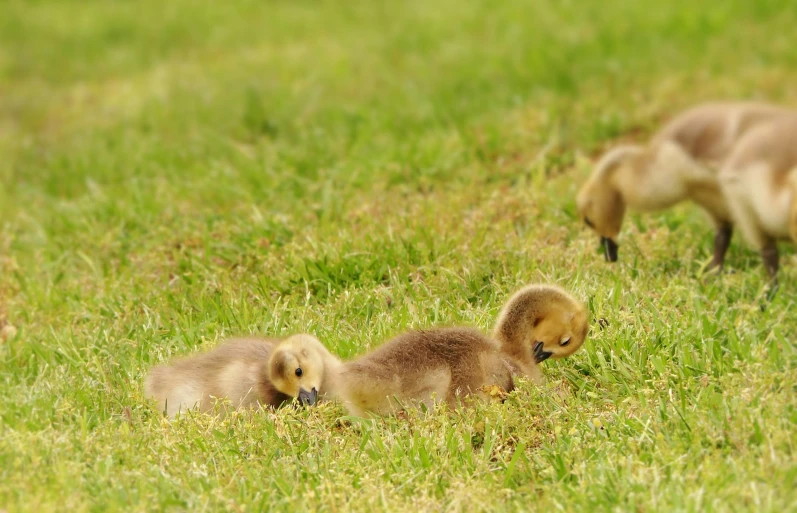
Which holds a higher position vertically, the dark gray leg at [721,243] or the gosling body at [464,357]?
the gosling body at [464,357]

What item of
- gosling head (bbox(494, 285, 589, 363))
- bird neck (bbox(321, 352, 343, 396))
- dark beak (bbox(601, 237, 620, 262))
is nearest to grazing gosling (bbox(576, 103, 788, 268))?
dark beak (bbox(601, 237, 620, 262))

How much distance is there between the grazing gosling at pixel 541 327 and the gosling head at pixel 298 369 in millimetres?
756

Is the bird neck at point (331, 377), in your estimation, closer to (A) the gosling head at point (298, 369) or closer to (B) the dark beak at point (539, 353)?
(A) the gosling head at point (298, 369)

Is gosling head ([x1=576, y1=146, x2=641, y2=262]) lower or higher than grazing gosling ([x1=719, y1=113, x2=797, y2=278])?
lower

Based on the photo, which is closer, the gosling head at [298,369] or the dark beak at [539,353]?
the gosling head at [298,369]

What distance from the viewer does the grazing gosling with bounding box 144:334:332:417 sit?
4246mm

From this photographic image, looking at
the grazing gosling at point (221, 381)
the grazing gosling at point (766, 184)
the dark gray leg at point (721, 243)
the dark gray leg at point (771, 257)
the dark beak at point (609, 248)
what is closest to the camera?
the grazing gosling at point (221, 381)

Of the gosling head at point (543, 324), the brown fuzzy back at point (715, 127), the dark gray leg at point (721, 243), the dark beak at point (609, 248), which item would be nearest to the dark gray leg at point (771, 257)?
the dark gray leg at point (721, 243)

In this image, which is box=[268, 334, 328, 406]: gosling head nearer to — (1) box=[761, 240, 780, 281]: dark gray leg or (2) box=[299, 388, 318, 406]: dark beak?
(2) box=[299, 388, 318, 406]: dark beak

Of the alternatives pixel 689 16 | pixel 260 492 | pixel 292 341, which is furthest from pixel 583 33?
pixel 260 492

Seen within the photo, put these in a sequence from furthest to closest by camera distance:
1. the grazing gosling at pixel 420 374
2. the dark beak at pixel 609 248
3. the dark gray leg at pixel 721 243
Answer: the dark gray leg at pixel 721 243 < the dark beak at pixel 609 248 < the grazing gosling at pixel 420 374

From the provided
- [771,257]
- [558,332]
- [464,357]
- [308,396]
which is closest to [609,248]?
[771,257]

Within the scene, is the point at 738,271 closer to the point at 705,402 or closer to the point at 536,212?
the point at 536,212

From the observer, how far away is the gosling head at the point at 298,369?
4.10 m
